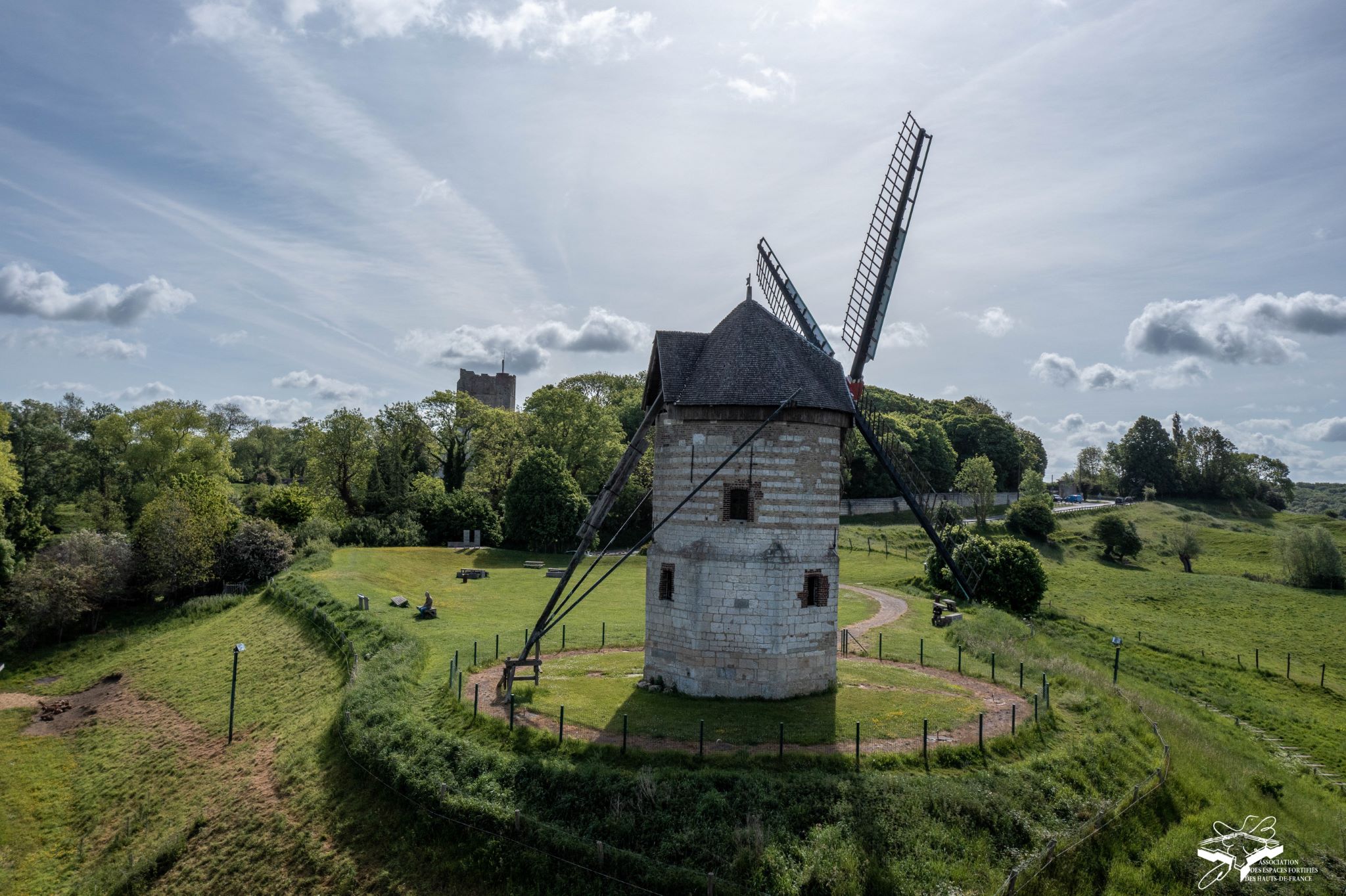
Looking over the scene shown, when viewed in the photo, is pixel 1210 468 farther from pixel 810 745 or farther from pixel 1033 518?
pixel 810 745

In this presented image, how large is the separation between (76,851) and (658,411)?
68.6 ft

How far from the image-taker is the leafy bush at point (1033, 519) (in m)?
65.1

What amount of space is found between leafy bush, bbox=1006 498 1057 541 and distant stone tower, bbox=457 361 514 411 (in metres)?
65.3

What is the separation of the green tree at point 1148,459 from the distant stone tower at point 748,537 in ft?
328

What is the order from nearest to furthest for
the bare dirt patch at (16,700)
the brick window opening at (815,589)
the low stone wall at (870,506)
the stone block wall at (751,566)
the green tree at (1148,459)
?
1. the stone block wall at (751,566)
2. the brick window opening at (815,589)
3. the bare dirt patch at (16,700)
4. the low stone wall at (870,506)
5. the green tree at (1148,459)

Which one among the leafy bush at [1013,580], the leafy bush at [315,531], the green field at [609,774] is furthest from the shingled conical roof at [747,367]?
the leafy bush at [315,531]

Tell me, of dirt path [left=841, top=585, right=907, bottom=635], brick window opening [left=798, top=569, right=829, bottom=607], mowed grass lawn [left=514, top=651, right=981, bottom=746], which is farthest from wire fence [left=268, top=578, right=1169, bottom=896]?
dirt path [left=841, top=585, right=907, bottom=635]

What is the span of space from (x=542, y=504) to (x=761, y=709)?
38.7 m

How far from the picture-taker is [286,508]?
52.0 meters

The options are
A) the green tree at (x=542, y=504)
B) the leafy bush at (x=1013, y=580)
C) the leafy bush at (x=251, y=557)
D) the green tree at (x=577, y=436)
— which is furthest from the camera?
the green tree at (x=577, y=436)

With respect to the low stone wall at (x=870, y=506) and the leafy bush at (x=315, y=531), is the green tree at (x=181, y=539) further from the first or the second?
the low stone wall at (x=870, y=506)

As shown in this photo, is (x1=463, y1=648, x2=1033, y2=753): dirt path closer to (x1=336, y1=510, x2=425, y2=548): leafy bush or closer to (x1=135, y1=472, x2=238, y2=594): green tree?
(x1=135, y1=472, x2=238, y2=594): green tree

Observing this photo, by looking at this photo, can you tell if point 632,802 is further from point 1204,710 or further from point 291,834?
point 1204,710

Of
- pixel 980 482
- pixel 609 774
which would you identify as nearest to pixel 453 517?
pixel 609 774
